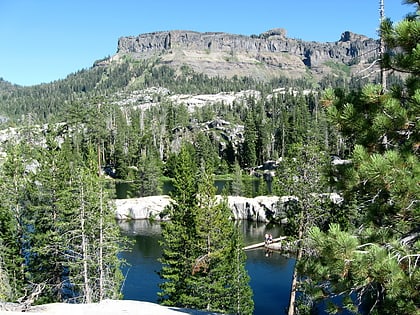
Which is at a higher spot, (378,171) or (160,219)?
(378,171)

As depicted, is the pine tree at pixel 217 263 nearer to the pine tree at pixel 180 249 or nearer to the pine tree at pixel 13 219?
the pine tree at pixel 180 249

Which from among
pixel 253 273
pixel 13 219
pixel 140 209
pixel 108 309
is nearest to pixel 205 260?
pixel 108 309

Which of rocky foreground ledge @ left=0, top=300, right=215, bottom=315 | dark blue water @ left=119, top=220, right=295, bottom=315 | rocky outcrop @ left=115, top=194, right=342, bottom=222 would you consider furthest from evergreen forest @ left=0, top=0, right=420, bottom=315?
rocky outcrop @ left=115, top=194, right=342, bottom=222

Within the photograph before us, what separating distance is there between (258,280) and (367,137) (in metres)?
Answer: 28.5

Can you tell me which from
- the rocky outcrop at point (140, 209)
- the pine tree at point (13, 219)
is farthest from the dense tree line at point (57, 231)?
the rocky outcrop at point (140, 209)

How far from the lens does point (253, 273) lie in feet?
119

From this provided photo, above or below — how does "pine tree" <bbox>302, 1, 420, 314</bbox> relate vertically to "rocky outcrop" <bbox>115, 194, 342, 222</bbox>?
above

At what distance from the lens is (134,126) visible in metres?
128

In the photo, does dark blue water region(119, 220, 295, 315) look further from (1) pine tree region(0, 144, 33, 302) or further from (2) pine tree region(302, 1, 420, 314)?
(2) pine tree region(302, 1, 420, 314)

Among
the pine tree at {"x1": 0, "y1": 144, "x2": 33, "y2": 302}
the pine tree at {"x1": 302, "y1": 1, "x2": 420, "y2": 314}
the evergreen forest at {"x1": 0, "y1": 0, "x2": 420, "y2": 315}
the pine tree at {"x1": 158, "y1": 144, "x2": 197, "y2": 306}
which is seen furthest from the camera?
the pine tree at {"x1": 0, "y1": 144, "x2": 33, "y2": 302}

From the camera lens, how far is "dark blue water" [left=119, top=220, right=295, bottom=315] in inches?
1214

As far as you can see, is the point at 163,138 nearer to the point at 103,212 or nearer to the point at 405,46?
the point at 103,212

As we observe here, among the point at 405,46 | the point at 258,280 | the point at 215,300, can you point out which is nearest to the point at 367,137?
the point at 405,46

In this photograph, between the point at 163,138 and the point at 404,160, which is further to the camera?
the point at 163,138
